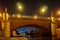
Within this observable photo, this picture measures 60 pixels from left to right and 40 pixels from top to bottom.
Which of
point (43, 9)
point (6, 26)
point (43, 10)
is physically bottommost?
point (6, 26)

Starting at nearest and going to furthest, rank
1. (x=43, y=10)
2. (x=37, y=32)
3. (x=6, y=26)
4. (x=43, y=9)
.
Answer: (x=6, y=26) → (x=37, y=32) → (x=43, y=9) → (x=43, y=10)

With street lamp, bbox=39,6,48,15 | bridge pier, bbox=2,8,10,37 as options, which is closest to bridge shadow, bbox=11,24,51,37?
bridge pier, bbox=2,8,10,37

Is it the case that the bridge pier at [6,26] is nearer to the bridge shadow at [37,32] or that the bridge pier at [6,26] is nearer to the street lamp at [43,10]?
the bridge shadow at [37,32]

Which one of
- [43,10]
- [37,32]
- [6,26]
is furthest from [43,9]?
[6,26]

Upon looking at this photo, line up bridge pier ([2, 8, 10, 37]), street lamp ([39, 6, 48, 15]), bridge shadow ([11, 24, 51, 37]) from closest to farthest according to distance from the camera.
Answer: bridge pier ([2, 8, 10, 37]) < bridge shadow ([11, 24, 51, 37]) < street lamp ([39, 6, 48, 15])

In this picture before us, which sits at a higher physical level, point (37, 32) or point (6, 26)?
point (6, 26)

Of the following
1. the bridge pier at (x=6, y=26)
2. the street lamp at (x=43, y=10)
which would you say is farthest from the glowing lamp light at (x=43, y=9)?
the bridge pier at (x=6, y=26)

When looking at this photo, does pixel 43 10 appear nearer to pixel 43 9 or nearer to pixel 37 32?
pixel 43 9

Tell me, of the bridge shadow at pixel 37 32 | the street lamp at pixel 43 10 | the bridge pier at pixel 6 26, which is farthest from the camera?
the street lamp at pixel 43 10

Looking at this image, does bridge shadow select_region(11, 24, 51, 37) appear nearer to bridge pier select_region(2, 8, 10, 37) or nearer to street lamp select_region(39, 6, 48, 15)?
bridge pier select_region(2, 8, 10, 37)

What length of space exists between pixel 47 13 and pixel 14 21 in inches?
356

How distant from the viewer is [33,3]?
35.2 m

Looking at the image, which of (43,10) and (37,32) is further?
(43,10)

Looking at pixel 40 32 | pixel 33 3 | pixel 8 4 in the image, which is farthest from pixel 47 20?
pixel 8 4
